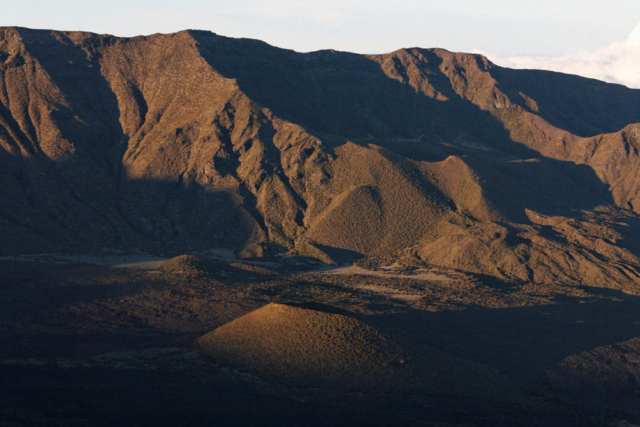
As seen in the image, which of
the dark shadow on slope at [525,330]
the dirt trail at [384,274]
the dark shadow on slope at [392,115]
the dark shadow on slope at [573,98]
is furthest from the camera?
the dark shadow on slope at [573,98]

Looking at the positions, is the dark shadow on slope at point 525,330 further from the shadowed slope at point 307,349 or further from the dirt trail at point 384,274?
the dirt trail at point 384,274

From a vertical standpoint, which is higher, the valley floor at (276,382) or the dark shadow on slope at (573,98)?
the dark shadow on slope at (573,98)

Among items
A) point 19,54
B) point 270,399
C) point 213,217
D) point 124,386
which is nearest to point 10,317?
point 124,386

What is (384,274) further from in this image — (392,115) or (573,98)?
(573,98)

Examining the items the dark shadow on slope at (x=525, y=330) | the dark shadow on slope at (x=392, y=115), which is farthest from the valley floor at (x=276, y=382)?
the dark shadow on slope at (x=392, y=115)

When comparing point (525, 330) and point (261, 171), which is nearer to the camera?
point (525, 330)

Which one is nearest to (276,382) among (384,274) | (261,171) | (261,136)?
(384,274)

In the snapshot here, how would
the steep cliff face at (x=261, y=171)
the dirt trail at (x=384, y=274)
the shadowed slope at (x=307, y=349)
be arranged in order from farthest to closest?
the steep cliff face at (x=261, y=171), the dirt trail at (x=384, y=274), the shadowed slope at (x=307, y=349)

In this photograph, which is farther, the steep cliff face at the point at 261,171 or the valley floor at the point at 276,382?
the steep cliff face at the point at 261,171
